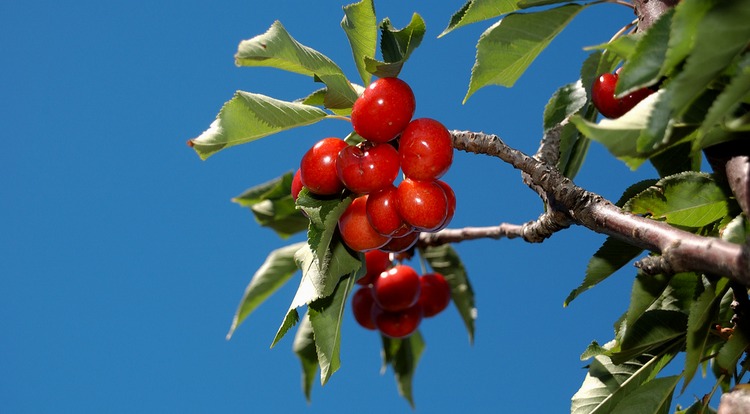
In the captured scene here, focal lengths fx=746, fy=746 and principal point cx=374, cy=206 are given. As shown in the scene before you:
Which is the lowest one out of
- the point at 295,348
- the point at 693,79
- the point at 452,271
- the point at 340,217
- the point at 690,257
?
the point at 690,257

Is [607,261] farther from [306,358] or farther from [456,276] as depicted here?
[306,358]

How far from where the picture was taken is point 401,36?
3.74 feet

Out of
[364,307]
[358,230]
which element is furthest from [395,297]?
[358,230]

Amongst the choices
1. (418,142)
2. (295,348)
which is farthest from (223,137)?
(295,348)

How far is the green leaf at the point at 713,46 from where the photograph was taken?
723 mm

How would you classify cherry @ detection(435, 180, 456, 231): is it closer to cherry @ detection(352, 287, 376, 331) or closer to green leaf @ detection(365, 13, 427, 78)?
green leaf @ detection(365, 13, 427, 78)

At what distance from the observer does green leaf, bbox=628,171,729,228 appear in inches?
40.8

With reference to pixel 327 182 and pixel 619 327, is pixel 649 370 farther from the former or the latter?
pixel 327 182

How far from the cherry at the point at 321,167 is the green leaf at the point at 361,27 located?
0.14 m

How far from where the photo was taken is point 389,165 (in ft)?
3.79

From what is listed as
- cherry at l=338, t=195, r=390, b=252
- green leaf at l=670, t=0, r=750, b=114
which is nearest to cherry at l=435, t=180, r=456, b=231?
cherry at l=338, t=195, r=390, b=252

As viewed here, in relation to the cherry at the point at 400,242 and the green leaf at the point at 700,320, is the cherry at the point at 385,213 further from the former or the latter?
the green leaf at the point at 700,320

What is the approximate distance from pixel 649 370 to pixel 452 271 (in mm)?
1030

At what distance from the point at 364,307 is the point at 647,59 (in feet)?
4.40
